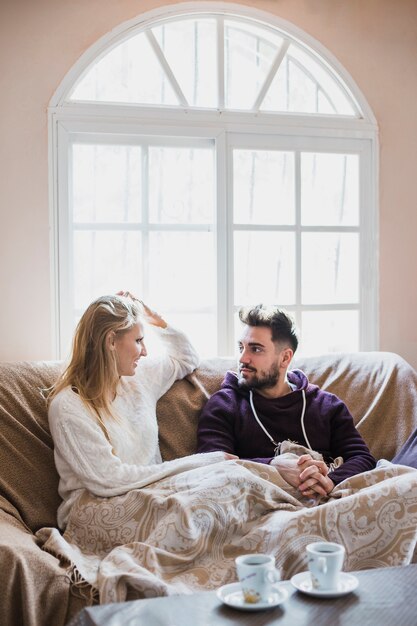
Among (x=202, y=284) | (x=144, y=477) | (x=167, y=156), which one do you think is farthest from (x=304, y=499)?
(x=167, y=156)

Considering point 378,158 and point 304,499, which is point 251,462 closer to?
point 304,499

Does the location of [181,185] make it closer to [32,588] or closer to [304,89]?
[304,89]

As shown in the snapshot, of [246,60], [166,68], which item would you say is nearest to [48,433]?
[166,68]

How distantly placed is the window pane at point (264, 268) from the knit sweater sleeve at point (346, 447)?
2.56 feet

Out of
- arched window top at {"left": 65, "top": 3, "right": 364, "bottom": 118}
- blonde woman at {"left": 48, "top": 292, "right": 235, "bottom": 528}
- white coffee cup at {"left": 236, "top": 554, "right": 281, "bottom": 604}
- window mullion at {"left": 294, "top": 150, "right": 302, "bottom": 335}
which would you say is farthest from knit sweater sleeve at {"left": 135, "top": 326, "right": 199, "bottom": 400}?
white coffee cup at {"left": 236, "top": 554, "right": 281, "bottom": 604}

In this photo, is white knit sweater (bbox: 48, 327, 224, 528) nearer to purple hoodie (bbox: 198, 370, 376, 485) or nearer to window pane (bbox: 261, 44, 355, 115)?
purple hoodie (bbox: 198, 370, 376, 485)

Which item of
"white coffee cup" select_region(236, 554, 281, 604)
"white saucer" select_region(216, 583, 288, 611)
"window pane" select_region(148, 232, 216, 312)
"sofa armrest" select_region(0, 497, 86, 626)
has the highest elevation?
"window pane" select_region(148, 232, 216, 312)

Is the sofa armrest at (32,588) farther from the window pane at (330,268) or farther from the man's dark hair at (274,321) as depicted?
the window pane at (330,268)

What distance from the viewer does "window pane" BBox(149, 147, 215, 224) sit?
3373 mm

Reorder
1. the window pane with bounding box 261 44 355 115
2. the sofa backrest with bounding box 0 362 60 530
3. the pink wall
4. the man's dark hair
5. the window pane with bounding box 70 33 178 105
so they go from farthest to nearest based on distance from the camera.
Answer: the window pane with bounding box 261 44 355 115 < the window pane with bounding box 70 33 178 105 < the pink wall < the man's dark hair < the sofa backrest with bounding box 0 362 60 530

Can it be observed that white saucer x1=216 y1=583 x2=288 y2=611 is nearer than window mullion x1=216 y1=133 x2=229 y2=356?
Yes

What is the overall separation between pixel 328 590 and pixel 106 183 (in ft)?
7.15

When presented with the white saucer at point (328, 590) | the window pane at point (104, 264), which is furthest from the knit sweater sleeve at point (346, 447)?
the window pane at point (104, 264)

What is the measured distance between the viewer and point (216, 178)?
11.2 ft
